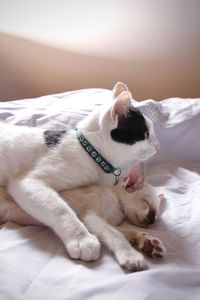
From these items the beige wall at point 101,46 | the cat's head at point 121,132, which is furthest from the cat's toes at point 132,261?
the beige wall at point 101,46

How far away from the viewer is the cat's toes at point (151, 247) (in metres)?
0.83

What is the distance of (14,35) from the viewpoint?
1.90 meters

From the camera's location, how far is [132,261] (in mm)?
761

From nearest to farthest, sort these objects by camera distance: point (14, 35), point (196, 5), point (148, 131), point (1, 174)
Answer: point (1, 174) → point (148, 131) → point (196, 5) → point (14, 35)

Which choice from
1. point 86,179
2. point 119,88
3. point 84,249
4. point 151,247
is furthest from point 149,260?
point 119,88

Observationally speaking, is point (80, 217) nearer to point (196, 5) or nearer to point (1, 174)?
point (1, 174)

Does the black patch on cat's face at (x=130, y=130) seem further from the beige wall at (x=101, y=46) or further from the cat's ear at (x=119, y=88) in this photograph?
the beige wall at (x=101, y=46)

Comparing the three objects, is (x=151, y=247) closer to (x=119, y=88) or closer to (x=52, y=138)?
(x=52, y=138)

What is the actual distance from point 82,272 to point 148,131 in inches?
21.8

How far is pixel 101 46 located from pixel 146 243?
4.19 ft

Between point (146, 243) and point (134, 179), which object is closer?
point (146, 243)

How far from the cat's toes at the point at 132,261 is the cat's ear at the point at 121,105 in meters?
0.43

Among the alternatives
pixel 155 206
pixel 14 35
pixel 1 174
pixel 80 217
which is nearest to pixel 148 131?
pixel 155 206

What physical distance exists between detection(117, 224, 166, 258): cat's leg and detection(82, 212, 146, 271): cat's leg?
37mm
